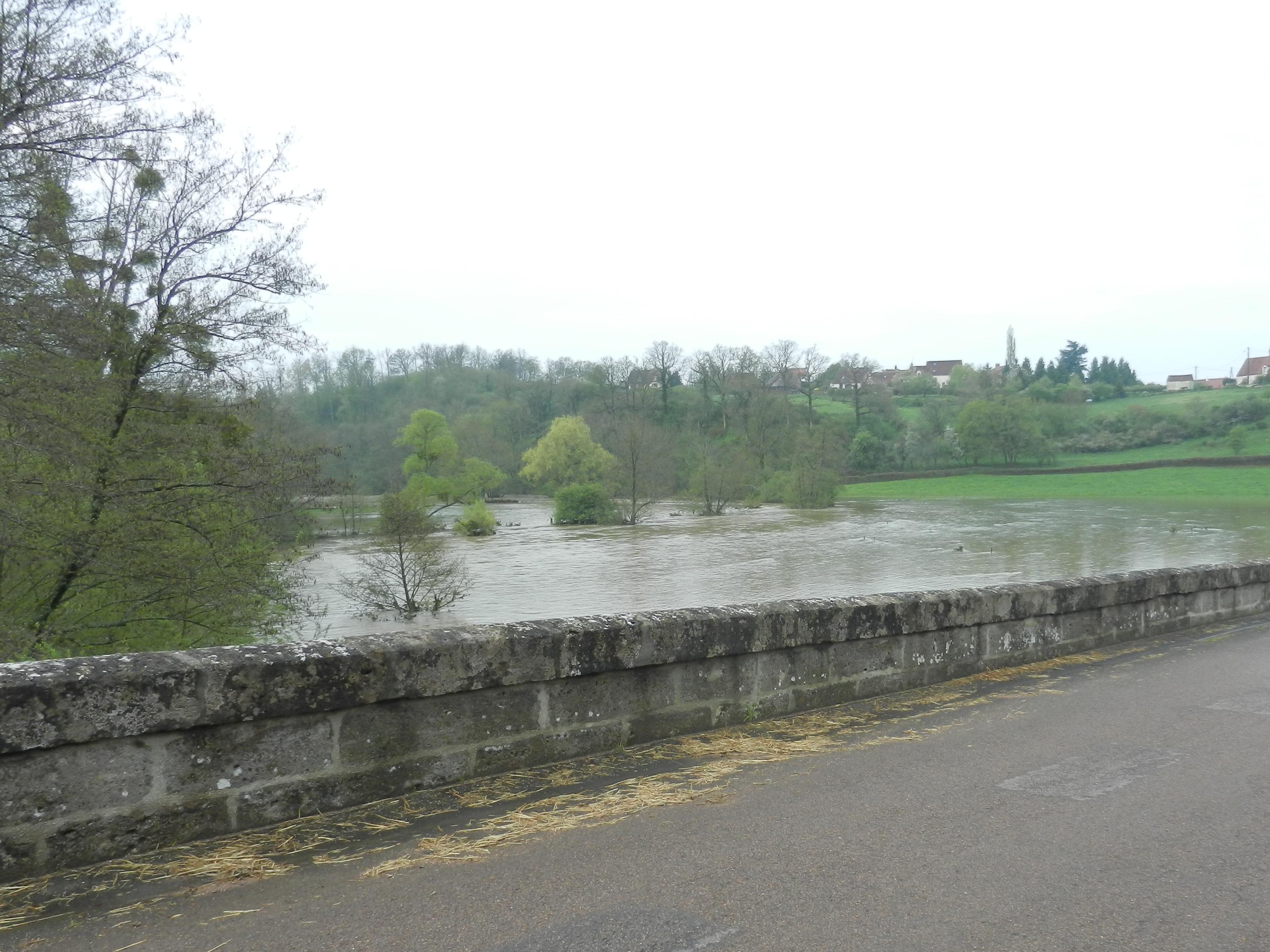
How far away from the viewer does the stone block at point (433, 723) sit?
12.3ft

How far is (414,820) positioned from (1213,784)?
319cm

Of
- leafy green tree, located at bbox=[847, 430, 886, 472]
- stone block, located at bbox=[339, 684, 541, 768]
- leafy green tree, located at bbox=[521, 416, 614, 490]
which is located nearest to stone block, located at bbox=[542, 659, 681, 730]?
stone block, located at bbox=[339, 684, 541, 768]

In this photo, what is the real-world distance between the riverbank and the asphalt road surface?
81.4 m

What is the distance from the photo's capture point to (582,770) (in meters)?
4.23

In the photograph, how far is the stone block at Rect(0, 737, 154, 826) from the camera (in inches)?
119

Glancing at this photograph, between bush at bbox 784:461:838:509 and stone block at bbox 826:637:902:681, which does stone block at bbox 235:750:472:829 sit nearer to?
stone block at bbox 826:637:902:681

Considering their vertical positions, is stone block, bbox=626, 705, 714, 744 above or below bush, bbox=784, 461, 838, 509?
above

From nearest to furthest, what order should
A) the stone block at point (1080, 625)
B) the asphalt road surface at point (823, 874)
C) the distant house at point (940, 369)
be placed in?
the asphalt road surface at point (823, 874) < the stone block at point (1080, 625) < the distant house at point (940, 369)

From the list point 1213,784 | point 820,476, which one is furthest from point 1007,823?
point 820,476

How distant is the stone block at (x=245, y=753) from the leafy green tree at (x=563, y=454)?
75.7m

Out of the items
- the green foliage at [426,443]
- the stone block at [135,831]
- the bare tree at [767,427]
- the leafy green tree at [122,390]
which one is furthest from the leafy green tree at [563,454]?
Result: the stone block at [135,831]

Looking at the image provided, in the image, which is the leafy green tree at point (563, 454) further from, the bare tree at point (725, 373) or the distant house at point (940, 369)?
the distant house at point (940, 369)

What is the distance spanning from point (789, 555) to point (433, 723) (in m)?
43.4

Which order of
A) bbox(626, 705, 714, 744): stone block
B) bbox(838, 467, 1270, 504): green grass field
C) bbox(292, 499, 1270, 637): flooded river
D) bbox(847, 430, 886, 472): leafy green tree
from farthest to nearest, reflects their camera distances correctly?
1. bbox(847, 430, 886, 472): leafy green tree
2. bbox(838, 467, 1270, 504): green grass field
3. bbox(292, 499, 1270, 637): flooded river
4. bbox(626, 705, 714, 744): stone block
